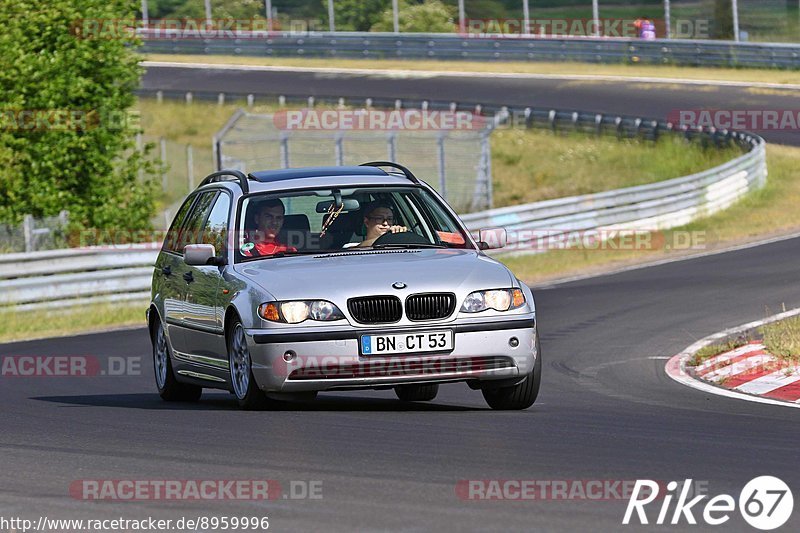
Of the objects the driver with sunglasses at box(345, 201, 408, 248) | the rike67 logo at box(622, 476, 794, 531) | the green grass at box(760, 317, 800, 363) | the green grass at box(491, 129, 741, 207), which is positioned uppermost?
the driver with sunglasses at box(345, 201, 408, 248)

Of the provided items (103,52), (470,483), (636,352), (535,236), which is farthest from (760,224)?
(470,483)

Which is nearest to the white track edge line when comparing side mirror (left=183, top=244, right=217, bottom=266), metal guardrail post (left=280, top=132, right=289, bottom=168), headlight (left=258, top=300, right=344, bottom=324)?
metal guardrail post (left=280, top=132, right=289, bottom=168)

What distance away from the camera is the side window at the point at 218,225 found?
1073cm

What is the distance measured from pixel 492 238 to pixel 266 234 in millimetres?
1494

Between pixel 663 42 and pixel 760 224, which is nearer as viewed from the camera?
pixel 760 224

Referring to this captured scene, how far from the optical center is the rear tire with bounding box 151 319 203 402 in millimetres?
11664

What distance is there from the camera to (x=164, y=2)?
67062 millimetres

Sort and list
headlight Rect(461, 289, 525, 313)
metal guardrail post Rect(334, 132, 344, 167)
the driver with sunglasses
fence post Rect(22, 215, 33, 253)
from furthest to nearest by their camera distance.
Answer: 1. metal guardrail post Rect(334, 132, 344, 167)
2. fence post Rect(22, 215, 33, 253)
3. the driver with sunglasses
4. headlight Rect(461, 289, 525, 313)

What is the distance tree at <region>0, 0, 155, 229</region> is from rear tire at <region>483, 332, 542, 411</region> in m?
16.7

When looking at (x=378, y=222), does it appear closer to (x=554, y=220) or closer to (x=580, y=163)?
(x=554, y=220)

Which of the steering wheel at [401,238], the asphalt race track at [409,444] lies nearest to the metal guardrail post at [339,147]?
the asphalt race track at [409,444]

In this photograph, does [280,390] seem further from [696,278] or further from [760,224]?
[760,224]

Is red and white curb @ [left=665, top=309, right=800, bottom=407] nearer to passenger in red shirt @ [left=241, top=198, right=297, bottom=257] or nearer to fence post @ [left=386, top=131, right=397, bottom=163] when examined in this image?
passenger in red shirt @ [left=241, top=198, right=297, bottom=257]

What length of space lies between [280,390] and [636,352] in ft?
18.5
